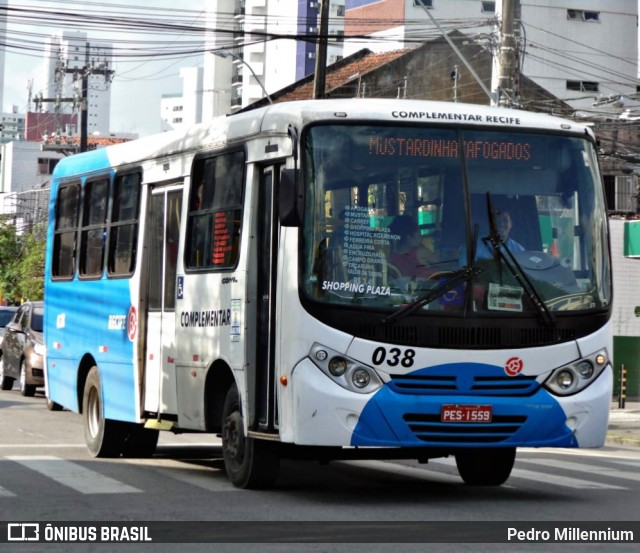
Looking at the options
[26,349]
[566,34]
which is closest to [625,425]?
[26,349]

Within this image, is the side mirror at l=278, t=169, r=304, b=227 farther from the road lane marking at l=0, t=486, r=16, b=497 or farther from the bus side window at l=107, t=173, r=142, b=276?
the bus side window at l=107, t=173, r=142, b=276

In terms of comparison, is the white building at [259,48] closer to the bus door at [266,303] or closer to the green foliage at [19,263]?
the green foliage at [19,263]

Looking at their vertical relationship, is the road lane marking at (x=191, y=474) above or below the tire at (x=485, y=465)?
below

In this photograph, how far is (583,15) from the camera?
78938 millimetres

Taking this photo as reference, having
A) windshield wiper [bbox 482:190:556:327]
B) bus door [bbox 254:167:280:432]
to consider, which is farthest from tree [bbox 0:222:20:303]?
windshield wiper [bbox 482:190:556:327]

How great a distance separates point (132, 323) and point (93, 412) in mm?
1710

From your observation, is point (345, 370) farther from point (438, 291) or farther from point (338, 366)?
point (438, 291)

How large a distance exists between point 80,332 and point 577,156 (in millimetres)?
6910

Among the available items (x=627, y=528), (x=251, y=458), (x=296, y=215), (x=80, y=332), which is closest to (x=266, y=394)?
(x=251, y=458)

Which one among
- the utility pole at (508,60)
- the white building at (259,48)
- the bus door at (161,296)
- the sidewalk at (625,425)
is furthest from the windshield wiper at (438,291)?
the white building at (259,48)

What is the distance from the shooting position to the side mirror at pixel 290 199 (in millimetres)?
10883

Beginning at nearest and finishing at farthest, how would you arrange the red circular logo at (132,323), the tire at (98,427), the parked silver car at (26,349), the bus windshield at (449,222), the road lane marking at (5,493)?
the bus windshield at (449,222) < the road lane marking at (5,493) < the red circular logo at (132,323) < the tire at (98,427) < the parked silver car at (26,349)

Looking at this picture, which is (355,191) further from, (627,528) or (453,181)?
(627,528)

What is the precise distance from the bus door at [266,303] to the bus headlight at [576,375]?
85.8 inches
